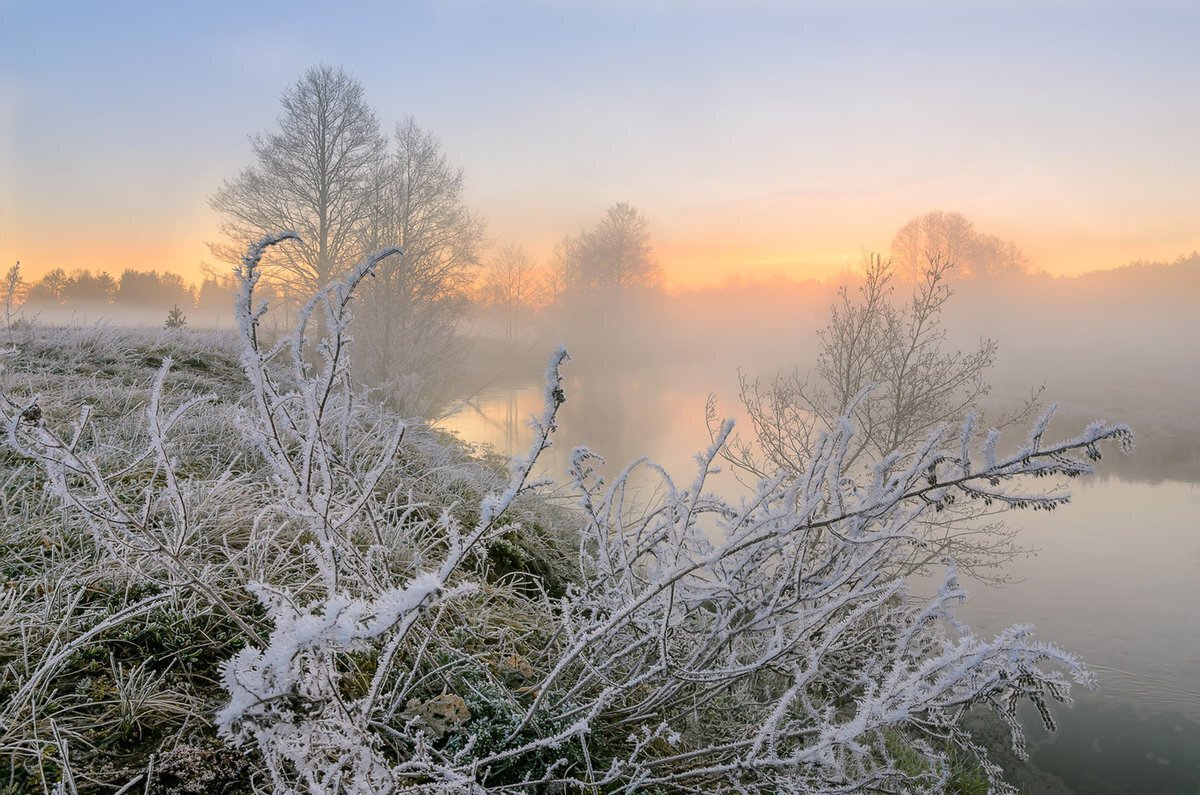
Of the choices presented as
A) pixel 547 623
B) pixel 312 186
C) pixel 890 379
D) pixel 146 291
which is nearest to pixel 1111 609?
pixel 890 379

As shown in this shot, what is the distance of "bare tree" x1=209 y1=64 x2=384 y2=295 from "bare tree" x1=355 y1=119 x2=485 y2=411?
99 centimetres

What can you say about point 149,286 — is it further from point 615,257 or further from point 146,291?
point 615,257

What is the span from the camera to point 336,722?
1023 mm

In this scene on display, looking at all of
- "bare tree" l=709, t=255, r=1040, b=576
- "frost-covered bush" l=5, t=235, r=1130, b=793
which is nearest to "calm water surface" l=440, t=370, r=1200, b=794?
"frost-covered bush" l=5, t=235, r=1130, b=793

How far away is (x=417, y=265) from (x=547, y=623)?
15487 mm

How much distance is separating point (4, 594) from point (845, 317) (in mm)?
12511

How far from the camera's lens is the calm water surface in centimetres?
758

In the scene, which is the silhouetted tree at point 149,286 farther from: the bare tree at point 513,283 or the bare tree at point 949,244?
the bare tree at point 949,244

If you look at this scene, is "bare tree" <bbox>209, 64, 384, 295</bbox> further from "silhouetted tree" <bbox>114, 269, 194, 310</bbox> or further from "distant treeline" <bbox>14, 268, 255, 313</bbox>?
"silhouetted tree" <bbox>114, 269, 194, 310</bbox>

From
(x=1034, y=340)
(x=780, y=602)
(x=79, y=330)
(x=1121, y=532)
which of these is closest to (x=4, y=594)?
(x=780, y=602)

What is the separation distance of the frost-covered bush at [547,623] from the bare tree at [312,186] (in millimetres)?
17228

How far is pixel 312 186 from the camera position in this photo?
61.1 feet

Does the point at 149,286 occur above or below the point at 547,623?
above

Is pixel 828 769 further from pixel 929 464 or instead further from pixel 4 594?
pixel 4 594
